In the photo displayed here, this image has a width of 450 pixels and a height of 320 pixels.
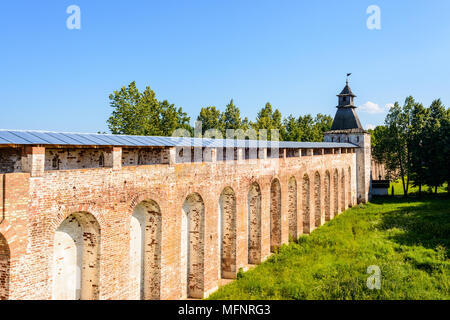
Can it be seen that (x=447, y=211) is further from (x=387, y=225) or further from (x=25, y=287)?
(x=25, y=287)

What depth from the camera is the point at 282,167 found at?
15.6 meters

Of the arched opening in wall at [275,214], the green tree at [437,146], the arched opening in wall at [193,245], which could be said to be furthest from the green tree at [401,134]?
the arched opening in wall at [193,245]

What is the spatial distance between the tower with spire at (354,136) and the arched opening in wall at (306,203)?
1054cm

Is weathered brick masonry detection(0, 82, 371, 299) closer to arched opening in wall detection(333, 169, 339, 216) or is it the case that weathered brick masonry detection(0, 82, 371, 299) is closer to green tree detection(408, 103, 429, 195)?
arched opening in wall detection(333, 169, 339, 216)

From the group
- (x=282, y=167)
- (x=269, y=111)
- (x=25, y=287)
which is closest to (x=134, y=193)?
(x=25, y=287)

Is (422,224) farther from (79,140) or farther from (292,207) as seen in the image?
(79,140)

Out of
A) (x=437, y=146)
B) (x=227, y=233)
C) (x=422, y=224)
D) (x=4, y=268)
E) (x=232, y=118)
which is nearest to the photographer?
(x=4, y=268)

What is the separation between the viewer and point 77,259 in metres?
7.29

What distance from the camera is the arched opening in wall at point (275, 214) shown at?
50.5 feet

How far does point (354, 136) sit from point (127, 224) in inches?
1020

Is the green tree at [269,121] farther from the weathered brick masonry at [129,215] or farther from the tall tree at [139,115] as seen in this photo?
the weathered brick masonry at [129,215]

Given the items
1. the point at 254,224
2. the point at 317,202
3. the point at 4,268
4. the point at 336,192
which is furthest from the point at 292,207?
the point at 4,268
